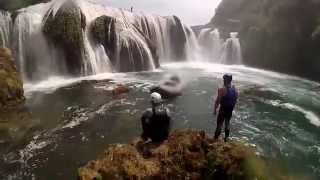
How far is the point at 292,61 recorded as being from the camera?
150ft

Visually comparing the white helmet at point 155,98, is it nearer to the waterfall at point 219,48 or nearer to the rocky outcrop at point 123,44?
the rocky outcrop at point 123,44

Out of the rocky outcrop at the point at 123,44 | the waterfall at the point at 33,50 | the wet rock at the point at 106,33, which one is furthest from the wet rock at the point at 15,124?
the rocky outcrop at the point at 123,44

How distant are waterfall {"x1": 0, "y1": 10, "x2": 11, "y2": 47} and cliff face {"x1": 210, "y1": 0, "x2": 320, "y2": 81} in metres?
32.2

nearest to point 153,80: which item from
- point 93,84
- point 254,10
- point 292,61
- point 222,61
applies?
point 93,84

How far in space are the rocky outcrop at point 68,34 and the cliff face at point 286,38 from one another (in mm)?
26471

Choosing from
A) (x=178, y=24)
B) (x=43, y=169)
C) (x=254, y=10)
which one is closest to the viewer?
(x=43, y=169)

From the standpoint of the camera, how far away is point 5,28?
96.5ft

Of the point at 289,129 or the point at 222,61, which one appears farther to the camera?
the point at 222,61

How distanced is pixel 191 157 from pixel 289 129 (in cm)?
1234

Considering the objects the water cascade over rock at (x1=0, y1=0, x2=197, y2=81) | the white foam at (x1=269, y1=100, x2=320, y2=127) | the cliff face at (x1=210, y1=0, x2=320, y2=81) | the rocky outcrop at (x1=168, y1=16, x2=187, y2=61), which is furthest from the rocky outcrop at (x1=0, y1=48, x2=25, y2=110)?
the cliff face at (x1=210, y1=0, x2=320, y2=81)

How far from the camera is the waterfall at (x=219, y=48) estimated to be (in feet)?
185

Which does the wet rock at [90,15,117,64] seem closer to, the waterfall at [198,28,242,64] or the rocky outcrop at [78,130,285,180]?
the waterfall at [198,28,242,64]

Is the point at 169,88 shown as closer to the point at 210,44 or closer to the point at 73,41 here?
the point at 73,41

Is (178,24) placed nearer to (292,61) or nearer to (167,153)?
(292,61)
